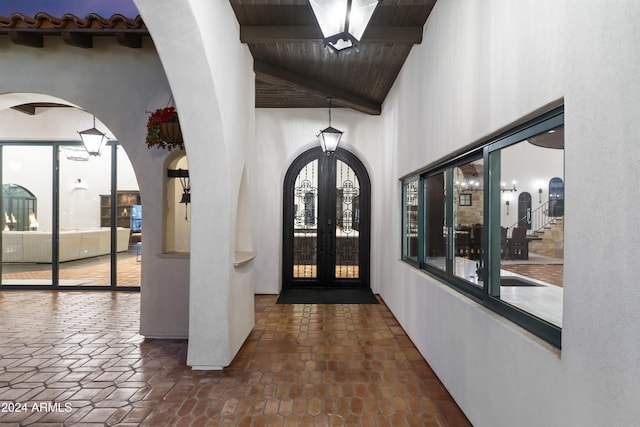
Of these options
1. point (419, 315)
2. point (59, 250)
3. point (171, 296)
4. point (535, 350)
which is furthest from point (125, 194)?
point (535, 350)

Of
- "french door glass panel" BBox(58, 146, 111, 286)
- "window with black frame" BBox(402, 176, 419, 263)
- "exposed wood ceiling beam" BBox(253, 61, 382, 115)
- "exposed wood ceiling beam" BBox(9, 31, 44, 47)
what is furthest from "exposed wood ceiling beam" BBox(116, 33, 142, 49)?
"window with black frame" BBox(402, 176, 419, 263)

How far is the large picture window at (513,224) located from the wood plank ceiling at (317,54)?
1674mm

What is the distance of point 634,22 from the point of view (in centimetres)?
119

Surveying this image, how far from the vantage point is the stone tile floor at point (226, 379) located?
259cm

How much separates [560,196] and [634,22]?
2.79 ft

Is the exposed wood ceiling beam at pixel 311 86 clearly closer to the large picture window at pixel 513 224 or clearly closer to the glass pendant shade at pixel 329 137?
the glass pendant shade at pixel 329 137

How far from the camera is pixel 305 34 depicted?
3.89 metres

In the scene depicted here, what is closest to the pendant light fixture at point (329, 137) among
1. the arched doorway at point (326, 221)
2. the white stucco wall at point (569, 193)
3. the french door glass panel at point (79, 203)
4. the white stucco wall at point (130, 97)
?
the arched doorway at point (326, 221)

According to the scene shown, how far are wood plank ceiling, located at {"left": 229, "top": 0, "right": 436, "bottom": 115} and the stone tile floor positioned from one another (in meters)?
3.26

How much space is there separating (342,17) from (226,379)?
10.3 ft

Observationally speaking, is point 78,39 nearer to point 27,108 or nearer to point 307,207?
point 27,108

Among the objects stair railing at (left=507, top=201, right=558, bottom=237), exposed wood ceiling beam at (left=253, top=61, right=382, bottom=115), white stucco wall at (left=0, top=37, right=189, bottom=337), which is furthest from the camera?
exposed wood ceiling beam at (left=253, top=61, right=382, bottom=115)

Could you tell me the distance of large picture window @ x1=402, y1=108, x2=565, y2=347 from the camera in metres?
1.87

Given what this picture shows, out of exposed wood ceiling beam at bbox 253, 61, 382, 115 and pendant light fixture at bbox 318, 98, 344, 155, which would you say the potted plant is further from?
pendant light fixture at bbox 318, 98, 344, 155
